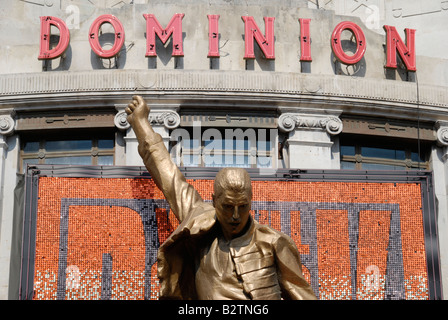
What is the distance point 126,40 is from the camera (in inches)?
977

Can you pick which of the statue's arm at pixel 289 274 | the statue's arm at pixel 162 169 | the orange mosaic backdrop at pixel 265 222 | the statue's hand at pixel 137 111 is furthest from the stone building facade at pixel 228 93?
the statue's arm at pixel 289 274

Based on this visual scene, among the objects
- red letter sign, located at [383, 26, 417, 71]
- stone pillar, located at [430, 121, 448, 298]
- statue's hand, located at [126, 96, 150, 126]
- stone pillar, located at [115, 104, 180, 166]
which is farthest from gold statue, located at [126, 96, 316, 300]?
red letter sign, located at [383, 26, 417, 71]

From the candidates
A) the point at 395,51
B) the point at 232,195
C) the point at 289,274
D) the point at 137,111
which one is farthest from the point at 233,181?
the point at 395,51

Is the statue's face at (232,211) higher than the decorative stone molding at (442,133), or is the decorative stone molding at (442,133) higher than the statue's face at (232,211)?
the decorative stone molding at (442,133)

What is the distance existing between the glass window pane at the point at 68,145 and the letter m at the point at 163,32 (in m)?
2.54

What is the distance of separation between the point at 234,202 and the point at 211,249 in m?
1.24

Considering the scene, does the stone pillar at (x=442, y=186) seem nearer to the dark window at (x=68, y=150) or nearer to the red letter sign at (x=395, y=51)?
the red letter sign at (x=395, y=51)

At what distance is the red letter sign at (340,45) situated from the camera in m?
24.8

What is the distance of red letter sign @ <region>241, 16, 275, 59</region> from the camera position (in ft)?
80.3

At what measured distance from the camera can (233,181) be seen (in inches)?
577

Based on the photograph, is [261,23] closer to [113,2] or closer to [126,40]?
[126,40]

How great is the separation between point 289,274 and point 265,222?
613cm

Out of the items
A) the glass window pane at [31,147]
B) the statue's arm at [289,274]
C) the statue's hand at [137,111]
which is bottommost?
the statue's arm at [289,274]
